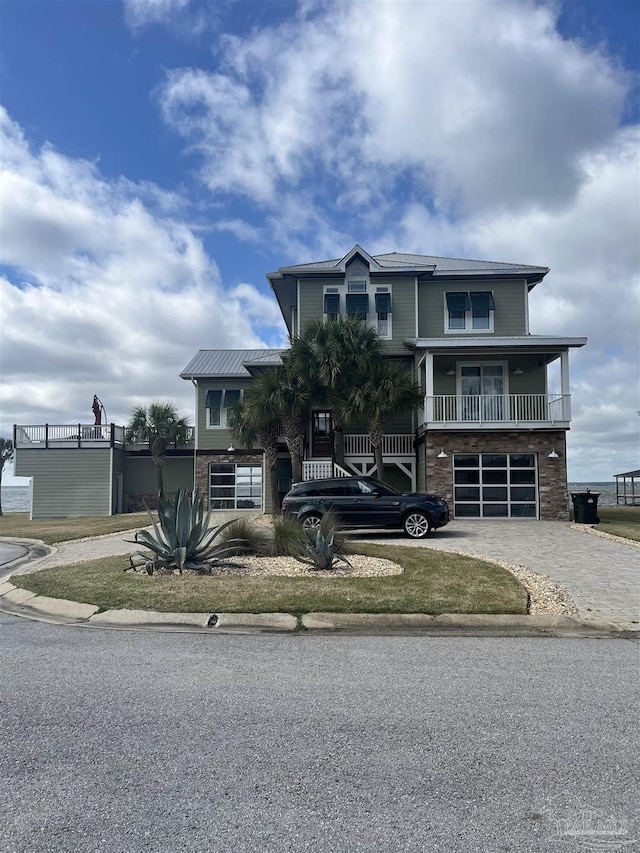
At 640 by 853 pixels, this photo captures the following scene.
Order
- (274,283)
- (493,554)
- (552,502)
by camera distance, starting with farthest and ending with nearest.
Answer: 1. (274,283)
2. (552,502)
3. (493,554)

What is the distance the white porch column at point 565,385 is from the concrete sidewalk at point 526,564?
3.80 meters

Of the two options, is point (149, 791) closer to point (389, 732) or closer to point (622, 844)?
point (389, 732)

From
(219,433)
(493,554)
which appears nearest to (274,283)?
(219,433)

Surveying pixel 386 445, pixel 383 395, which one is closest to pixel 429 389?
pixel 383 395

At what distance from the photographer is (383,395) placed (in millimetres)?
21391

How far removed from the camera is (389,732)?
420 centimetres

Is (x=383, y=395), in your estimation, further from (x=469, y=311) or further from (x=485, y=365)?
(x=469, y=311)

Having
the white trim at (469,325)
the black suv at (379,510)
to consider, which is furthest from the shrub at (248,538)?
the white trim at (469,325)

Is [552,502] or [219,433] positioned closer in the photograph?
[552,502]

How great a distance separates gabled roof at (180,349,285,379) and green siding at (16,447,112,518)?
6522 millimetres

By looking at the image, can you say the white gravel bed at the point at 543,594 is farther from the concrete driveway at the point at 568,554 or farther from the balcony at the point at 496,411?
the balcony at the point at 496,411

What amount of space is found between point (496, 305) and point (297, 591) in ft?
65.4

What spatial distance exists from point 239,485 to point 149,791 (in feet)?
80.1

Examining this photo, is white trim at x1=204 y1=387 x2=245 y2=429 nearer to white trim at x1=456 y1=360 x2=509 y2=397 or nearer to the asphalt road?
white trim at x1=456 y1=360 x2=509 y2=397
